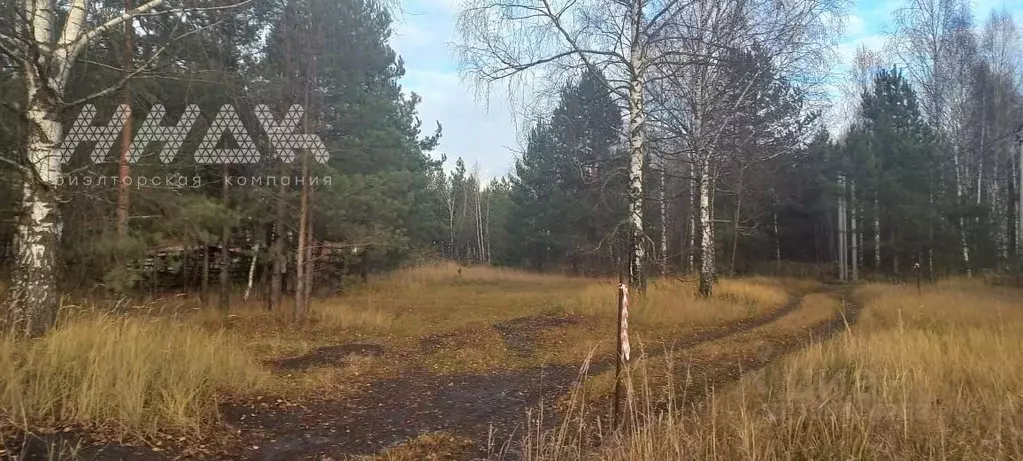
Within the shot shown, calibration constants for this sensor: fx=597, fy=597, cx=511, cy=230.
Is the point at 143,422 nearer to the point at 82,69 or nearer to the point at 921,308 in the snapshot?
the point at 82,69

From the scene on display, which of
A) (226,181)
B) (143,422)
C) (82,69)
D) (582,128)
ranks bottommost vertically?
(143,422)

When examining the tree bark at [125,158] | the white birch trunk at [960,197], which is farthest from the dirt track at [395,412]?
the white birch trunk at [960,197]

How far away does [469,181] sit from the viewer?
205 ft

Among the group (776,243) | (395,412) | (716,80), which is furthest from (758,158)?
(776,243)

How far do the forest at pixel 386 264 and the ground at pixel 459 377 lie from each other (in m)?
0.05

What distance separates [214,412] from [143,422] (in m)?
0.63

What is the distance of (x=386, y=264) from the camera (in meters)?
22.3

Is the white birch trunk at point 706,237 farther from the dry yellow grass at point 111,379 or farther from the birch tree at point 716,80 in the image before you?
the dry yellow grass at point 111,379

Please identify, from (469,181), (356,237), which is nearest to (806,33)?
(356,237)

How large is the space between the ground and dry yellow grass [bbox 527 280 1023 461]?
0.58 feet

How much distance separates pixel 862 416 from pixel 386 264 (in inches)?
790

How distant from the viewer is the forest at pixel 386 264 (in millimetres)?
4082

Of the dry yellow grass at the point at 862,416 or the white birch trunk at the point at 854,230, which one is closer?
the dry yellow grass at the point at 862,416

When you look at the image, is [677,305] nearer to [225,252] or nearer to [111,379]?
[111,379]
